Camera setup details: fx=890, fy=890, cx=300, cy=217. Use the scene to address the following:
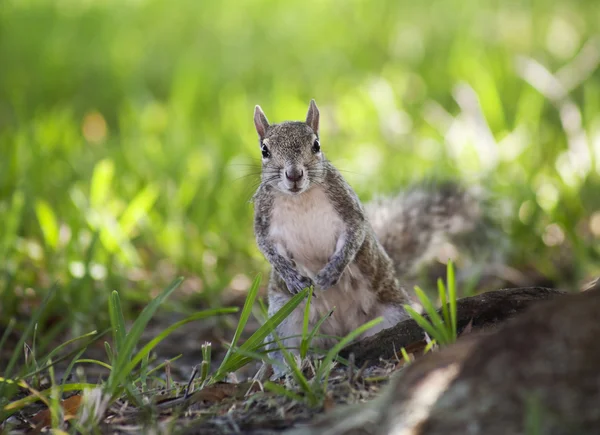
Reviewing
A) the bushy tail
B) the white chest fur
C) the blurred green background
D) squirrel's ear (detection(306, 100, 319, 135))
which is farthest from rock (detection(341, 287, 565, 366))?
the blurred green background

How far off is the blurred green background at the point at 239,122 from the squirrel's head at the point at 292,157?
0.96 meters

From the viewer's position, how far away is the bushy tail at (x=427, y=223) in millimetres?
3812

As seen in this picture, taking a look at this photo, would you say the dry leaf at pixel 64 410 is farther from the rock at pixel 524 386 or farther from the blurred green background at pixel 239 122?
the blurred green background at pixel 239 122

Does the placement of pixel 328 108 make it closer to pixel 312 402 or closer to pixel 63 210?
pixel 63 210

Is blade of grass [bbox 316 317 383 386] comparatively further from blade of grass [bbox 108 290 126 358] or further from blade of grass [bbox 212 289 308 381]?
blade of grass [bbox 108 290 126 358]

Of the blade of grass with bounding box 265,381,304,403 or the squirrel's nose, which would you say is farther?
the squirrel's nose

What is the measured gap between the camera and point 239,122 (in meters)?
6.12

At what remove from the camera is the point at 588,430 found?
5.31 ft

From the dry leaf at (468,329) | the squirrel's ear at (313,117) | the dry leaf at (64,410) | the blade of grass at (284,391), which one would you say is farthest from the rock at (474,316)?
the squirrel's ear at (313,117)

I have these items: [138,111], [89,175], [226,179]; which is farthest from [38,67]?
[226,179]

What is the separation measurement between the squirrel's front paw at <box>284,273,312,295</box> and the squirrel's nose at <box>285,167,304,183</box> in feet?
1.05

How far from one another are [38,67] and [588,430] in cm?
650

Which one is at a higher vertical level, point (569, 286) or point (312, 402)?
point (312, 402)

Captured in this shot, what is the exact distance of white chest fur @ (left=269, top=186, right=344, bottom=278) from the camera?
301 centimetres
